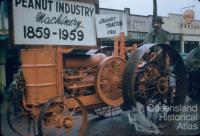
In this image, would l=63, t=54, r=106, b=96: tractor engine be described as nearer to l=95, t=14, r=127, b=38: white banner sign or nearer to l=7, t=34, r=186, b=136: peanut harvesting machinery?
l=7, t=34, r=186, b=136: peanut harvesting machinery

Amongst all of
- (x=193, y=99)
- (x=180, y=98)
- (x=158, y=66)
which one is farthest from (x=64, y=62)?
(x=193, y=99)

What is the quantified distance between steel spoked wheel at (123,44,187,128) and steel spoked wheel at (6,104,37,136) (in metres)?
1.67

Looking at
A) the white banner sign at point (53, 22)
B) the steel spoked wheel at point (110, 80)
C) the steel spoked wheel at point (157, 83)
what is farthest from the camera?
the steel spoked wheel at point (110, 80)

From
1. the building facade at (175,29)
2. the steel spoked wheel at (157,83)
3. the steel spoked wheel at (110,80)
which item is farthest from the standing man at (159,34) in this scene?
the building facade at (175,29)

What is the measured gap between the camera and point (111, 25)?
22.4 feet

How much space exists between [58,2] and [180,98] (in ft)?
10.2

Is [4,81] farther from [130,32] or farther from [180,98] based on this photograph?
[130,32]

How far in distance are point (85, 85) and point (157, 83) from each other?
1352 millimetres

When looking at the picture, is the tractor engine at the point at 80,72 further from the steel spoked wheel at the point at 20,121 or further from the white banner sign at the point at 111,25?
the steel spoked wheel at the point at 20,121

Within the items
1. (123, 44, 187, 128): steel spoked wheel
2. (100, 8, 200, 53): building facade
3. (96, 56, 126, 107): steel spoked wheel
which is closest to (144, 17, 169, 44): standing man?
(123, 44, 187, 128): steel spoked wheel

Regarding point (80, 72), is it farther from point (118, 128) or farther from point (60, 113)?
point (118, 128)

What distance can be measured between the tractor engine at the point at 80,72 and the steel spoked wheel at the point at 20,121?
2.65 ft

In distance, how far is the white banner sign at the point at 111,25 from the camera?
21.7 feet

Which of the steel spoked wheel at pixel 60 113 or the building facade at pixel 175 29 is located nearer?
the steel spoked wheel at pixel 60 113
